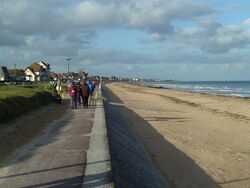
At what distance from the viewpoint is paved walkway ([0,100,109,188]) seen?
714 centimetres

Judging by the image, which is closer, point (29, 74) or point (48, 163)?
point (48, 163)

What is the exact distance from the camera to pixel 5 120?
52.6 feet

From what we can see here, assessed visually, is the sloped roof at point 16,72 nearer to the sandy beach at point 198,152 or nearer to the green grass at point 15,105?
the green grass at point 15,105

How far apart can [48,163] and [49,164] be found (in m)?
0.10

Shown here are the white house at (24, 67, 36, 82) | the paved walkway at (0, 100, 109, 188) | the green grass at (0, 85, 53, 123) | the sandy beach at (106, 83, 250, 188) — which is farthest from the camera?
the white house at (24, 67, 36, 82)

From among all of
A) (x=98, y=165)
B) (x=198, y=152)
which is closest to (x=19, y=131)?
(x=198, y=152)

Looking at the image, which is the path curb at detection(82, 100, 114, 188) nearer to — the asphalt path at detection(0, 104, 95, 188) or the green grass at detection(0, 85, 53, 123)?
the asphalt path at detection(0, 104, 95, 188)

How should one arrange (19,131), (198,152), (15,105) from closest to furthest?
(19,131)
(198,152)
(15,105)

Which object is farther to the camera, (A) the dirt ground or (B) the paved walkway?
(A) the dirt ground

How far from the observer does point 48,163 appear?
28.0 feet

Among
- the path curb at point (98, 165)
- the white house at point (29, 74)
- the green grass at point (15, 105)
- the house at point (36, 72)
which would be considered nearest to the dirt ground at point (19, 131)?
the green grass at point (15, 105)

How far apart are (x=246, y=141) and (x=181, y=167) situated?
6852 millimetres

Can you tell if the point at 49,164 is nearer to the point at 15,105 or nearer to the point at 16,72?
the point at 15,105

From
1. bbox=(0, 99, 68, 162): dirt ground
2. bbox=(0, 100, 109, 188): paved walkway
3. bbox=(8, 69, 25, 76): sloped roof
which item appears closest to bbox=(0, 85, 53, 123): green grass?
bbox=(0, 99, 68, 162): dirt ground
